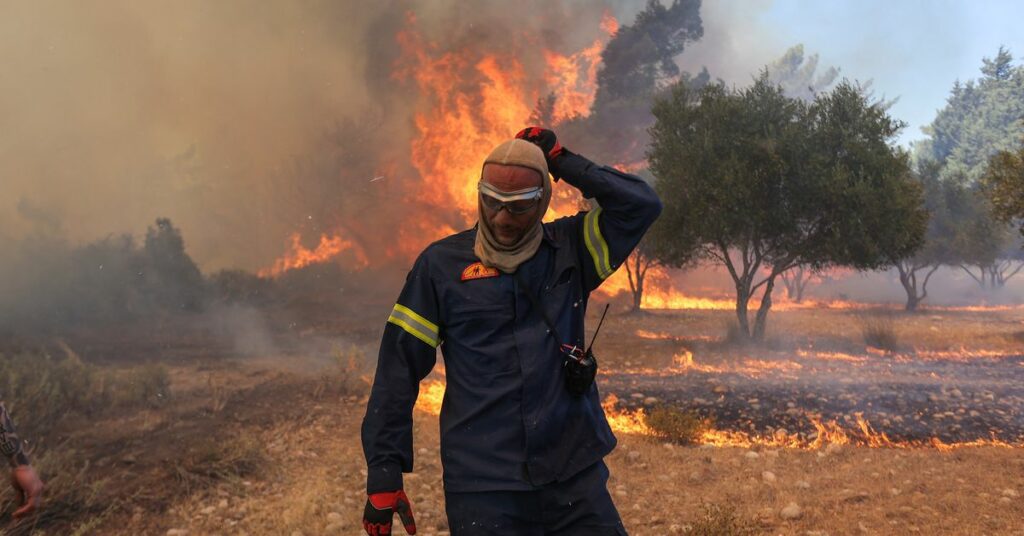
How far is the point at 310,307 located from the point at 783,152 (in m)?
16.7

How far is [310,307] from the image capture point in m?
24.5

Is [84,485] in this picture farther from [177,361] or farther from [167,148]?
[167,148]

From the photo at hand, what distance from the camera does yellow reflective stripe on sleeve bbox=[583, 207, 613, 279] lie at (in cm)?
307

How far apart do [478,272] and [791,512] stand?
3.91m

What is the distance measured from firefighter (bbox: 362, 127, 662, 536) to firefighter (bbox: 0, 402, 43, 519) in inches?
65.8

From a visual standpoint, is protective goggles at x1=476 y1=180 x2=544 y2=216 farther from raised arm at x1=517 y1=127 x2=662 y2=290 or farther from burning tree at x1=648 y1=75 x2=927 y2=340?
burning tree at x1=648 y1=75 x2=927 y2=340

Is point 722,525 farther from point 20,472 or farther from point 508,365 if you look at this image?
point 20,472

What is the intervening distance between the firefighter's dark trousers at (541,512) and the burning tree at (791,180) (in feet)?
47.2

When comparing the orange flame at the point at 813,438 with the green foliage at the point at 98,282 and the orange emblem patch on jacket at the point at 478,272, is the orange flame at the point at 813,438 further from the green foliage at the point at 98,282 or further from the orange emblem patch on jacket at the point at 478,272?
the green foliage at the point at 98,282

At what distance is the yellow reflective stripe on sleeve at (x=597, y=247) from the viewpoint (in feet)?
10.1

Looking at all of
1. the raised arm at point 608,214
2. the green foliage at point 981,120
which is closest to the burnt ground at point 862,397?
the raised arm at point 608,214

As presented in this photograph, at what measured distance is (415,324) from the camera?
2887mm

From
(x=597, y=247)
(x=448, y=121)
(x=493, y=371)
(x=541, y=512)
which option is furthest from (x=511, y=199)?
(x=448, y=121)

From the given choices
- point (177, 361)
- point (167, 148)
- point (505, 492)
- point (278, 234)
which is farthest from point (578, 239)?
point (278, 234)
